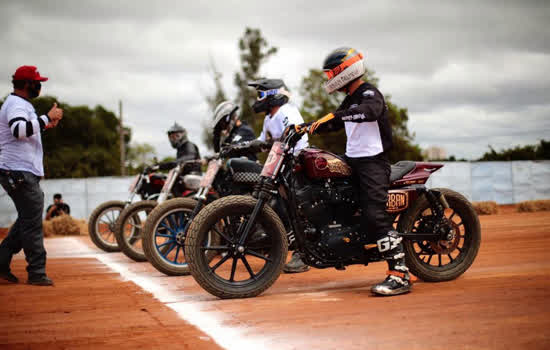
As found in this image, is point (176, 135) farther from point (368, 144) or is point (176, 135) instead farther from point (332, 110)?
point (332, 110)

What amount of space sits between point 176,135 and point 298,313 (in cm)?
591

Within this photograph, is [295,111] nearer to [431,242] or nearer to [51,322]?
[431,242]

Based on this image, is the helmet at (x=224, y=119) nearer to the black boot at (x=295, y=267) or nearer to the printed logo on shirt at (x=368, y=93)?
the black boot at (x=295, y=267)

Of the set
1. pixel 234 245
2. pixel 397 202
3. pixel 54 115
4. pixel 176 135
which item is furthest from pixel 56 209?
pixel 397 202

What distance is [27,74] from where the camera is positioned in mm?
6094

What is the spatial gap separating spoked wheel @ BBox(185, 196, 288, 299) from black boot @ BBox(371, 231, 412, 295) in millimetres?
836

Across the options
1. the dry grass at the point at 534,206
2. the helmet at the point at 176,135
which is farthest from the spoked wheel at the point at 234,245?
the dry grass at the point at 534,206

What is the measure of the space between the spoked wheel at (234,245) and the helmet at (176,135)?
4.68m

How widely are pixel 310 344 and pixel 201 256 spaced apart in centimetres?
164

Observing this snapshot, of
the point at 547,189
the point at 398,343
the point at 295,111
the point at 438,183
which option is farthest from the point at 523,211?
the point at 398,343

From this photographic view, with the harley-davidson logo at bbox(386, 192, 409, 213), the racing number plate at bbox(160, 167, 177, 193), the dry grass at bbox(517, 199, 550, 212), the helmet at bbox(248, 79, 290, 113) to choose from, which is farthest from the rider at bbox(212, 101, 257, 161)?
the dry grass at bbox(517, 199, 550, 212)

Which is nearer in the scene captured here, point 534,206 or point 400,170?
point 400,170

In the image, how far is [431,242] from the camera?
5363mm

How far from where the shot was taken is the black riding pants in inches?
190
